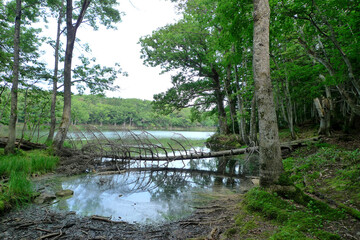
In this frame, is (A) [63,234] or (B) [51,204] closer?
(A) [63,234]

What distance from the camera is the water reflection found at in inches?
189

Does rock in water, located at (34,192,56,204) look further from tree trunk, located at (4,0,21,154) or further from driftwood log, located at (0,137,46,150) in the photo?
driftwood log, located at (0,137,46,150)

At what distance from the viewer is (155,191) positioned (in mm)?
6816

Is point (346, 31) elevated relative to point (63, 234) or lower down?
elevated

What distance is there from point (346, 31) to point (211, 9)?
1103cm

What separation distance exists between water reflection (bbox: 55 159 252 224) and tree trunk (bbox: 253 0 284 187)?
2.33 metres

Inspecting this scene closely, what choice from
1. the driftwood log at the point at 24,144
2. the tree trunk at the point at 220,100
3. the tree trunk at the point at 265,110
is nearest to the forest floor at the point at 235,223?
the tree trunk at the point at 265,110

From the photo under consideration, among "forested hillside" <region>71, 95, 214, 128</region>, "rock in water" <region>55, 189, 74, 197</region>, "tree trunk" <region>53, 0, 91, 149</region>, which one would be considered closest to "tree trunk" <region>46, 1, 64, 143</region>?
"tree trunk" <region>53, 0, 91, 149</region>

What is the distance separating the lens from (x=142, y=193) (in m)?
6.54

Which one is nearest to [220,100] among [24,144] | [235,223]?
[24,144]

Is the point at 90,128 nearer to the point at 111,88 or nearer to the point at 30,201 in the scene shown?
the point at 111,88

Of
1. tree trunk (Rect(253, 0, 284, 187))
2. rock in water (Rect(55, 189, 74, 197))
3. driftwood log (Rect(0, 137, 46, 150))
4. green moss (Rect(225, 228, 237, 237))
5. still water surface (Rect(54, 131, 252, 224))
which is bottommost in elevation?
still water surface (Rect(54, 131, 252, 224))

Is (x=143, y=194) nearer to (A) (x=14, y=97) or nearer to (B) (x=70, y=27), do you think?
(A) (x=14, y=97)

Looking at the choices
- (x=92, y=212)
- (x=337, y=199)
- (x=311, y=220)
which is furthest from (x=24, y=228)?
(x=337, y=199)
